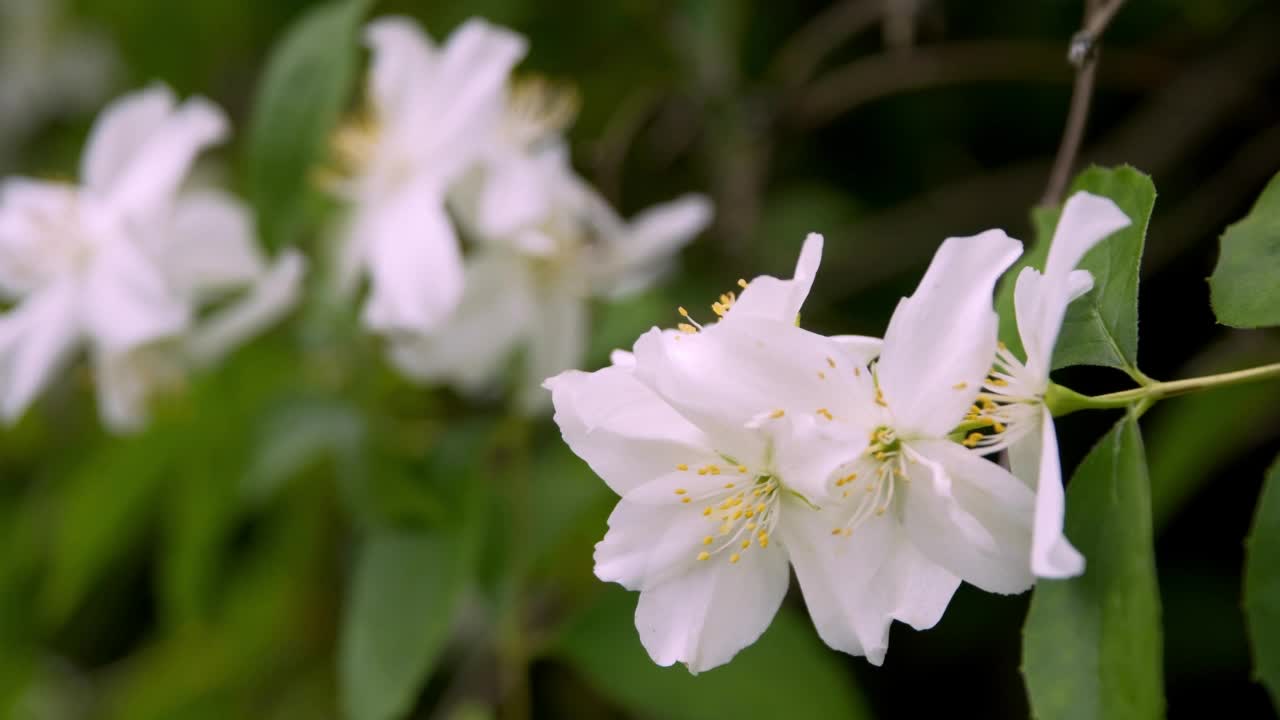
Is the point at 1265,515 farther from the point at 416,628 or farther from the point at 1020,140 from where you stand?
the point at 1020,140

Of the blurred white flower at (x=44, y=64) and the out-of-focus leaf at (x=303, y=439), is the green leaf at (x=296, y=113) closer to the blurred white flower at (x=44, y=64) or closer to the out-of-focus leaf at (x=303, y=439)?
the out-of-focus leaf at (x=303, y=439)

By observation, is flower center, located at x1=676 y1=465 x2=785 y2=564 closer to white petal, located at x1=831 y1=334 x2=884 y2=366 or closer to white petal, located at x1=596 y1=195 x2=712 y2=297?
white petal, located at x1=831 y1=334 x2=884 y2=366

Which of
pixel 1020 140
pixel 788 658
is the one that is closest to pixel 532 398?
pixel 788 658

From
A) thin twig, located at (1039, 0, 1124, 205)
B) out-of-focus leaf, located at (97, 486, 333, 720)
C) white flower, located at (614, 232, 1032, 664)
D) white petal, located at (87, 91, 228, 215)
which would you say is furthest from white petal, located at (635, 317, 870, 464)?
out-of-focus leaf, located at (97, 486, 333, 720)

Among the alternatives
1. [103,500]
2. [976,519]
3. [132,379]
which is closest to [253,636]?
[103,500]

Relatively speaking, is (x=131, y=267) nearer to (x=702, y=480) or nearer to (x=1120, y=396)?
(x=702, y=480)

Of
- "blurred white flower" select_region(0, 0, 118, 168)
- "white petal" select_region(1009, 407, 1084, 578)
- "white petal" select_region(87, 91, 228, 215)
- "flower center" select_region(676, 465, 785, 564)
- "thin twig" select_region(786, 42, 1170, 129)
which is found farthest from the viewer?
"blurred white flower" select_region(0, 0, 118, 168)
